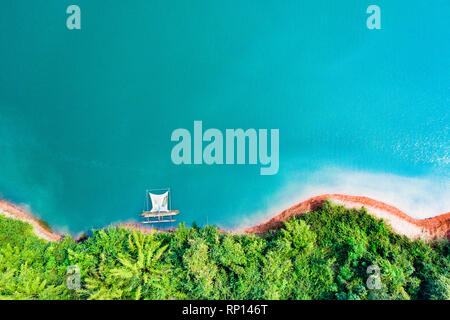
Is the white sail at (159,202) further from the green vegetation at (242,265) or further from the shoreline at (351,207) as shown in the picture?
the green vegetation at (242,265)

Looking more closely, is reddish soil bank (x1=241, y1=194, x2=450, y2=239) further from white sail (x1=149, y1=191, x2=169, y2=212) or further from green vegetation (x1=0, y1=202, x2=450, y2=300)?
white sail (x1=149, y1=191, x2=169, y2=212)

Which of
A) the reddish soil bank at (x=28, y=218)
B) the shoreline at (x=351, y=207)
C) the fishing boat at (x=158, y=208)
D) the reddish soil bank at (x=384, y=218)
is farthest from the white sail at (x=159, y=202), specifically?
the reddish soil bank at (x=28, y=218)

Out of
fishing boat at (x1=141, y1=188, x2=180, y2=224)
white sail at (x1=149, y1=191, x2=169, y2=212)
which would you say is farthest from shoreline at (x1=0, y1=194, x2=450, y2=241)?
white sail at (x1=149, y1=191, x2=169, y2=212)

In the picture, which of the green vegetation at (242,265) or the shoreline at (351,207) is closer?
the green vegetation at (242,265)

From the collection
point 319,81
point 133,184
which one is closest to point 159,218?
point 133,184

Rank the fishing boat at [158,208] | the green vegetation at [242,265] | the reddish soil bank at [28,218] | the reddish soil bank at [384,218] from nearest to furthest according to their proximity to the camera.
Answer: the green vegetation at [242,265], the reddish soil bank at [384,218], the fishing boat at [158,208], the reddish soil bank at [28,218]
